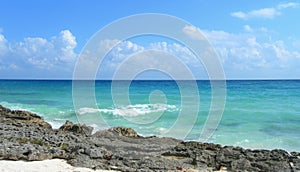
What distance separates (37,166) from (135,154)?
99.0 inches

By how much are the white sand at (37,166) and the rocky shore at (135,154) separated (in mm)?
204

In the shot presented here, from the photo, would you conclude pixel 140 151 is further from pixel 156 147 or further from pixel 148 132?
pixel 148 132

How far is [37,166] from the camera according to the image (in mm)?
7902

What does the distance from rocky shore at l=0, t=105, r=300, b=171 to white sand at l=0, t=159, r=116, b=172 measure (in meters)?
0.20

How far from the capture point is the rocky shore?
8.42 meters

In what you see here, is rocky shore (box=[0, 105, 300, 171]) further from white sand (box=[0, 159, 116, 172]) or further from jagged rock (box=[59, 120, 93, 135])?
jagged rock (box=[59, 120, 93, 135])

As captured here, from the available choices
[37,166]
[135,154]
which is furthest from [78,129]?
[37,166]

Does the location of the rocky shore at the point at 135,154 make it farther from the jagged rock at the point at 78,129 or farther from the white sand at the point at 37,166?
the jagged rock at the point at 78,129

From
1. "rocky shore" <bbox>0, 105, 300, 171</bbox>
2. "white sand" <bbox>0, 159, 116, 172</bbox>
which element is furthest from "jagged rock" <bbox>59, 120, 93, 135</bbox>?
"white sand" <bbox>0, 159, 116, 172</bbox>

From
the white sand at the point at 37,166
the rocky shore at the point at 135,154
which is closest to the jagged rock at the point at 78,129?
the rocky shore at the point at 135,154

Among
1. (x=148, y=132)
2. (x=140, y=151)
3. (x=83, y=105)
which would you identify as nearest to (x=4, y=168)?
(x=140, y=151)

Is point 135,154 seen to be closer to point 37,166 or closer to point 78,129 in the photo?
point 37,166

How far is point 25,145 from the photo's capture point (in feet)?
29.6

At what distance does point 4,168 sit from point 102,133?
16.3ft
